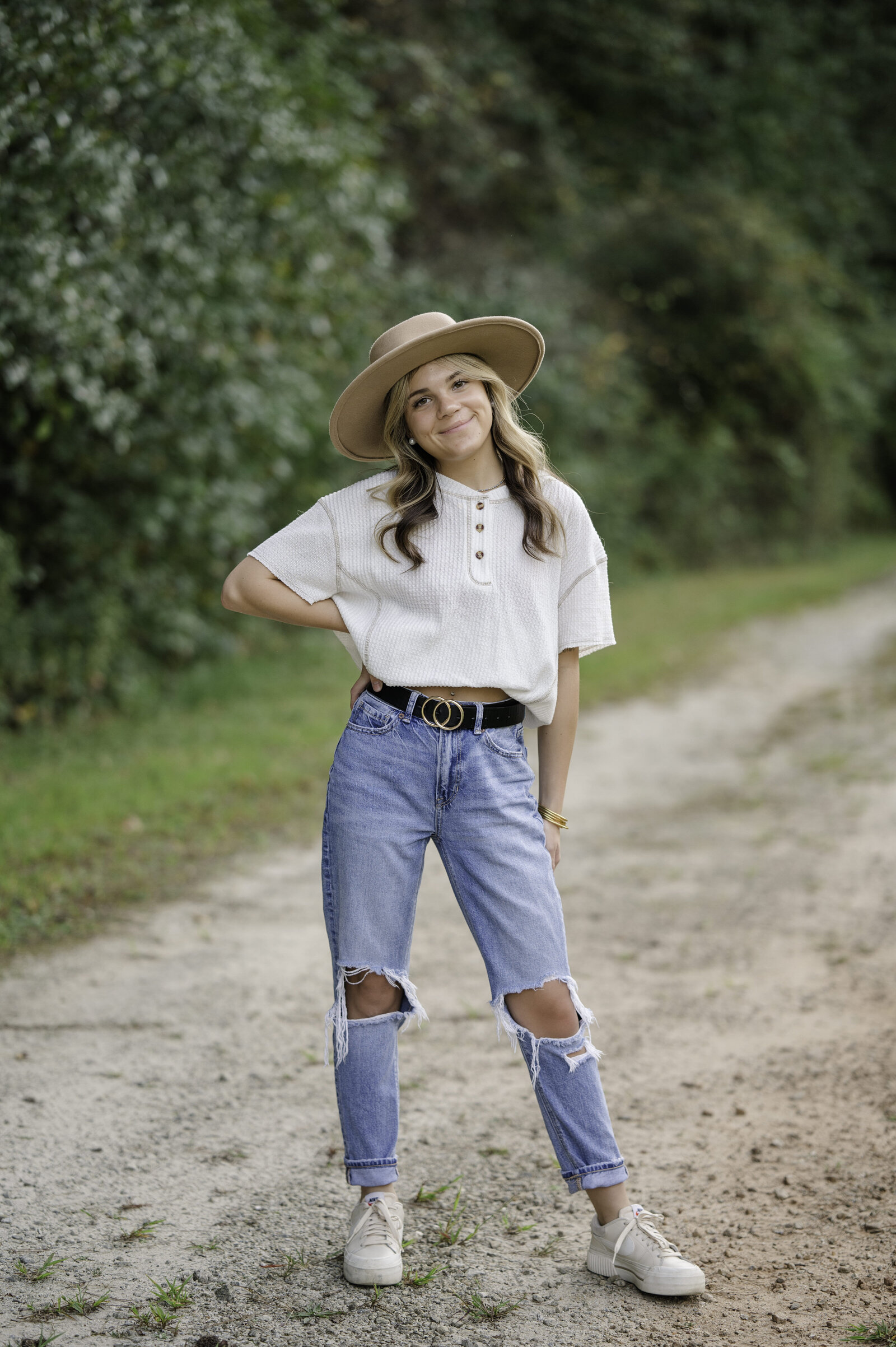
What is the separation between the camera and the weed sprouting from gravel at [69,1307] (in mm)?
2439

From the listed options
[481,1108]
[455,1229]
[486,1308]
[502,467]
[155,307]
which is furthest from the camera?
[155,307]

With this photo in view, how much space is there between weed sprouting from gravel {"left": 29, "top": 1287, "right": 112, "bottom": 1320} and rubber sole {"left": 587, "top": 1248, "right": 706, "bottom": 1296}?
104 cm

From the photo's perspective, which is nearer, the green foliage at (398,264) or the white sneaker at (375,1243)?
the white sneaker at (375,1243)

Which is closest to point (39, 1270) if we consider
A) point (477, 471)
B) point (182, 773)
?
point (477, 471)

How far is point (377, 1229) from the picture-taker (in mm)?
2645

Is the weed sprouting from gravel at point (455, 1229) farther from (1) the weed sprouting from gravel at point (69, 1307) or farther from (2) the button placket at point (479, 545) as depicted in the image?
(2) the button placket at point (479, 545)

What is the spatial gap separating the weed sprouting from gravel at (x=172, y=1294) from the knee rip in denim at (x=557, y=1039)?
831 millimetres

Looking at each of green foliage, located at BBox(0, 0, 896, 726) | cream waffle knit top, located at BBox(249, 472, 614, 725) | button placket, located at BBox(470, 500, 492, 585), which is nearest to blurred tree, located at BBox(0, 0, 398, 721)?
green foliage, located at BBox(0, 0, 896, 726)

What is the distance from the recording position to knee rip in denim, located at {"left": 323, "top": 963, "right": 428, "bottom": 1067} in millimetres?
2633

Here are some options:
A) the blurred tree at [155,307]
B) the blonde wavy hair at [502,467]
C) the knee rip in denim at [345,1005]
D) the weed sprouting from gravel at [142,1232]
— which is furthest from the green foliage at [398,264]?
the weed sprouting from gravel at [142,1232]

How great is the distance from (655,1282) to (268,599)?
64.5 inches

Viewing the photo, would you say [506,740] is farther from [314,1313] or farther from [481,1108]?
[481,1108]

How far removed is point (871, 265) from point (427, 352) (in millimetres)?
23536

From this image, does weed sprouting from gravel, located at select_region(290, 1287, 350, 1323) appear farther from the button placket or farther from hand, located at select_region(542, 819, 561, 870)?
the button placket
